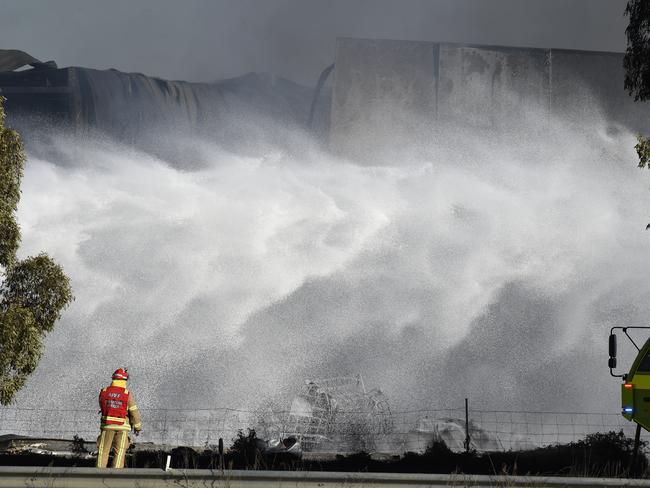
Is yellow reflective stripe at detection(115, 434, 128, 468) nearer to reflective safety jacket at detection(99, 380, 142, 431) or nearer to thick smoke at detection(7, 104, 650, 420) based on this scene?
reflective safety jacket at detection(99, 380, 142, 431)

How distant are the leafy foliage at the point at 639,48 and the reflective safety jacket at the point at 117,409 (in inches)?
363

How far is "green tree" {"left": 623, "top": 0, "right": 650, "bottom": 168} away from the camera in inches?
537

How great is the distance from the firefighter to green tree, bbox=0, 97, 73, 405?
303cm

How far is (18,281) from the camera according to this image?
13.4m

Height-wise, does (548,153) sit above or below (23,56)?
below

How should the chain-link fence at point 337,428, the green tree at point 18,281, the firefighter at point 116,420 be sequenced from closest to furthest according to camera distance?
the firefighter at point 116,420 < the green tree at point 18,281 < the chain-link fence at point 337,428

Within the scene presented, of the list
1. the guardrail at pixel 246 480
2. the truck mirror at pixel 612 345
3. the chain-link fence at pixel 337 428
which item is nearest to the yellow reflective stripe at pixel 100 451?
the guardrail at pixel 246 480

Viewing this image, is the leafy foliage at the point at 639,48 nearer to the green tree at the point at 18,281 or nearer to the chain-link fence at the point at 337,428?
the chain-link fence at the point at 337,428

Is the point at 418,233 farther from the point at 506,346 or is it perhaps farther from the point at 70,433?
the point at 70,433

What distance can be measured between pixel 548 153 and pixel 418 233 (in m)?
10.2

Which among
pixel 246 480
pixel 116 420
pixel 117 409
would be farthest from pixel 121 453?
pixel 246 480

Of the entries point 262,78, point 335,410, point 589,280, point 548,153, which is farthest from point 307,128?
point 335,410

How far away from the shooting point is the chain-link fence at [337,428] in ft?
53.6

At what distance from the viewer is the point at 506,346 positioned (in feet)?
78.6
